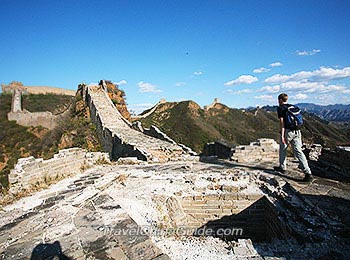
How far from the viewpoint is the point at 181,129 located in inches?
1273

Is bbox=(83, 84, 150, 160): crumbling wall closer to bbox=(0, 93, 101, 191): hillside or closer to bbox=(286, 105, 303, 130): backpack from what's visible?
bbox=(0, 93, 101, 191): hillside

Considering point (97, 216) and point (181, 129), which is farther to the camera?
point (181, 129)

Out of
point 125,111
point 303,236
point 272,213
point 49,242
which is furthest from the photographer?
point 125,111

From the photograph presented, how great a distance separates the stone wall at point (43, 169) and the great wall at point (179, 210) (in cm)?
2

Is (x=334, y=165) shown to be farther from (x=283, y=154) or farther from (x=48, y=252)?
(x=48, y=252)

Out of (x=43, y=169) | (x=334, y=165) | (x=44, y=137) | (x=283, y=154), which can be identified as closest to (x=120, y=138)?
(x=43, y=169)

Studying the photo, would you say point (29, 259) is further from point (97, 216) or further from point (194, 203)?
point (194, 203)

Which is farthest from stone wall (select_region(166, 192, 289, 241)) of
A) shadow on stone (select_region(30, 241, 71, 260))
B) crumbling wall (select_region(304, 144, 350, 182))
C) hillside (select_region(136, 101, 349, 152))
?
hillside (select_region(136, 101, 349, 152))

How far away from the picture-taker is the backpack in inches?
205

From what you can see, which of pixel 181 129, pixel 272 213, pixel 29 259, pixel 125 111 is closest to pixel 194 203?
pixel 272 213

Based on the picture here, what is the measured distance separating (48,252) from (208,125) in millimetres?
34313

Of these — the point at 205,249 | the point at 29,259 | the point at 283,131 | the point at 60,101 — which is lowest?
the point at 205,249

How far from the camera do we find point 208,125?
3644 cm

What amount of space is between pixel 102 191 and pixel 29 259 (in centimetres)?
225
